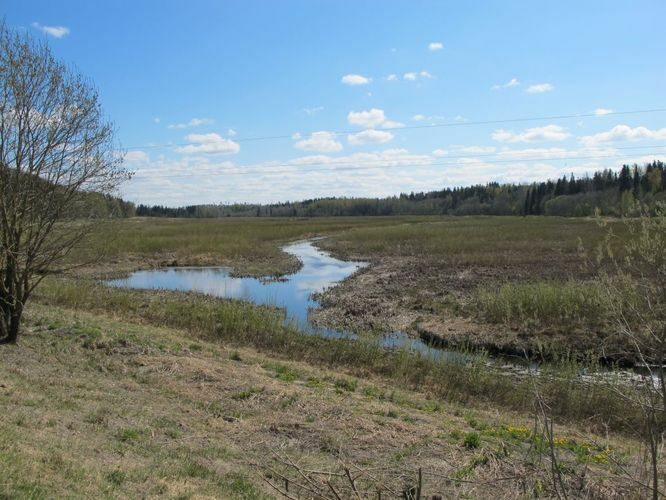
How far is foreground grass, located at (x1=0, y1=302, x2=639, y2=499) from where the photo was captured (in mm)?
4902

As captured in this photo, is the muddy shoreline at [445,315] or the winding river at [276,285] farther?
the winding river at [276,285]

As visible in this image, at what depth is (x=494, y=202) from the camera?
140625 mm

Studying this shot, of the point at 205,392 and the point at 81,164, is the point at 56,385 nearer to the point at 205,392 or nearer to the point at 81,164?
the point at 205,392

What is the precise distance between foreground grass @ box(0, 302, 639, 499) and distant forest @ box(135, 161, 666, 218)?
249 feet

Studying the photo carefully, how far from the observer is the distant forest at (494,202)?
3792 inches

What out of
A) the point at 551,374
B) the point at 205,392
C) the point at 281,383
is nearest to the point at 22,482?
the point at 205,392

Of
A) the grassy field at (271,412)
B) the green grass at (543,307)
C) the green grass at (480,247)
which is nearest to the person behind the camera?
the grassy field at (271,412)

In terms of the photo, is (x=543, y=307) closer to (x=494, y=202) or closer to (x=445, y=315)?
(x=445, y=315)

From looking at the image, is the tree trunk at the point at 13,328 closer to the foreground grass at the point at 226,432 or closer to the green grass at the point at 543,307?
A: the foreground grass at the point at 226,432

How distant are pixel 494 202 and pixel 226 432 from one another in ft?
466

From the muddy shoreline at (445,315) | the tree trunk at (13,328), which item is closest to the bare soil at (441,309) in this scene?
the muddy shoreline at (445,315)

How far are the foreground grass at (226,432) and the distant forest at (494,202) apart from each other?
7585 centimetres

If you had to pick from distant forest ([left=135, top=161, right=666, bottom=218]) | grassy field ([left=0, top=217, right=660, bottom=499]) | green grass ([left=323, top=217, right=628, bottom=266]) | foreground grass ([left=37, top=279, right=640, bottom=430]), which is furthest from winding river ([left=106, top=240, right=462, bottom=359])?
distant forest ([left=135, top=161, right=666, bottom=218])

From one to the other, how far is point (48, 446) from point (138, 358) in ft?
16.4
